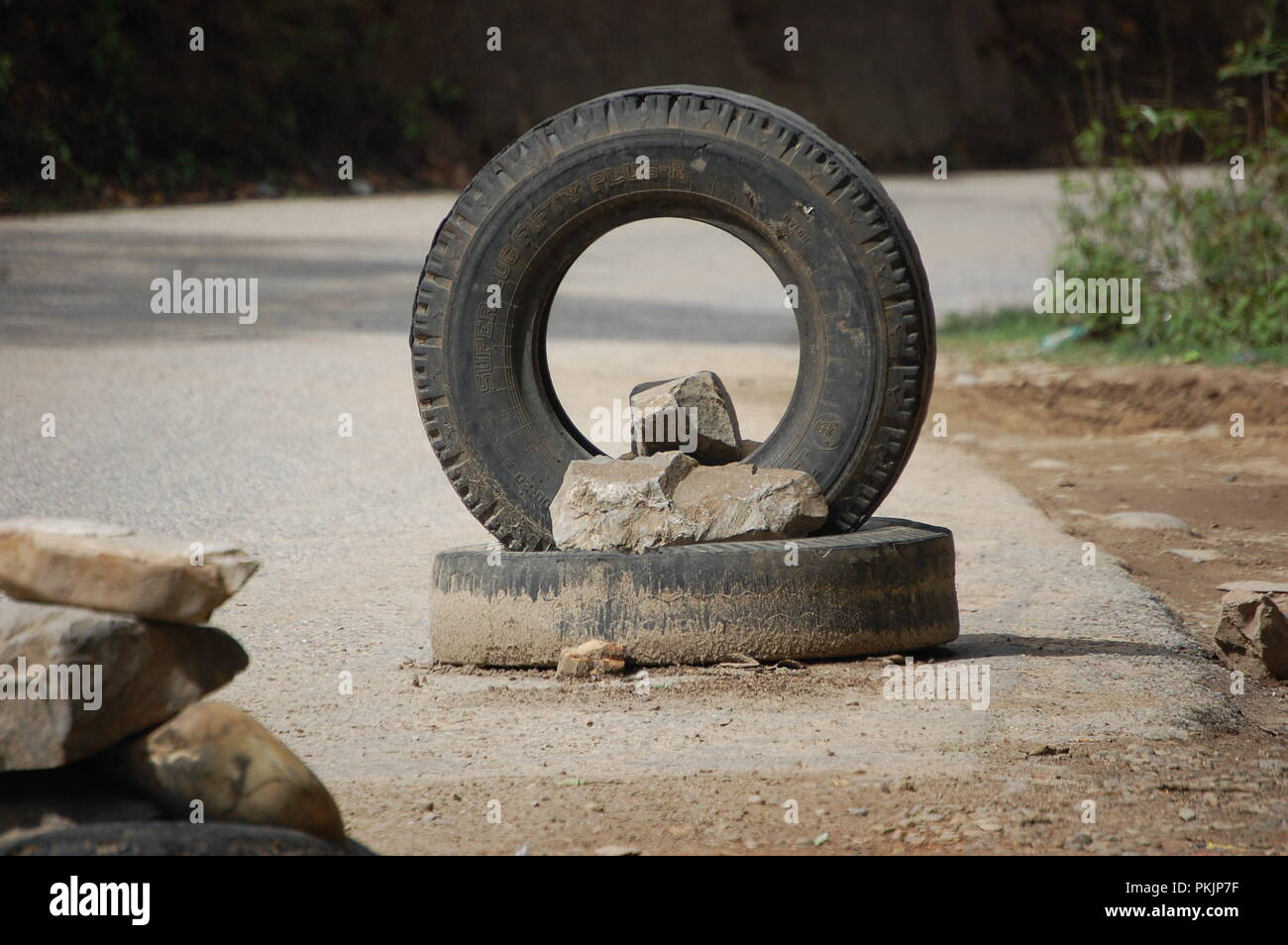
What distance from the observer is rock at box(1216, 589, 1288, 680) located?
3.73 meters

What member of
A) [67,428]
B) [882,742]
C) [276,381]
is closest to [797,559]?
[882,742]

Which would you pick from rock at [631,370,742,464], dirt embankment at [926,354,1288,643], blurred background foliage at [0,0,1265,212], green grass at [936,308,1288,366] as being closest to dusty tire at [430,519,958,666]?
rock at [631,370,742,464]

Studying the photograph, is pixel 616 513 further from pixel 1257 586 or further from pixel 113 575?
pixel 1257 586

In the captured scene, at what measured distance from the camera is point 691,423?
13.3ft

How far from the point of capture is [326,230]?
1513 cm

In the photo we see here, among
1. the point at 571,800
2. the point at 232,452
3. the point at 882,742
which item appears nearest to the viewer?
the point at 571,800

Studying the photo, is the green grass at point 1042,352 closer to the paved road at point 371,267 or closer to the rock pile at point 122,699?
the paved road at point 371,267

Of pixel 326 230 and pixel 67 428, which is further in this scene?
pixel 326 230

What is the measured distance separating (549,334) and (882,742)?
6917mm

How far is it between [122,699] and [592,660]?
136 cm

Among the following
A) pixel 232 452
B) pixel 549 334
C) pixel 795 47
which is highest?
pixel 795 47

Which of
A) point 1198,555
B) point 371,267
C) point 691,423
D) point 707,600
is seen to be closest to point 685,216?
point 691,423

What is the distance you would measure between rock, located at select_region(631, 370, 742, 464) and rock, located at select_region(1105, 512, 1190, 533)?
2200 mm
